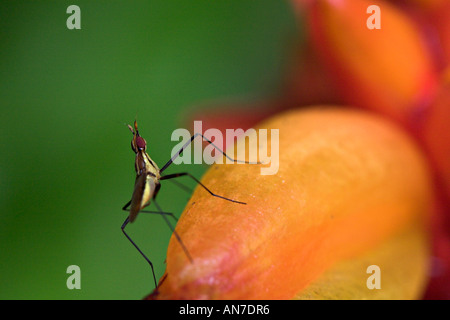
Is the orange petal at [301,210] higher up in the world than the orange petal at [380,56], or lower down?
lower down

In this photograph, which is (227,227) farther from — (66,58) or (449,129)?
(66,58)

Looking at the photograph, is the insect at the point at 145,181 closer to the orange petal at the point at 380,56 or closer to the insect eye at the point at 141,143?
the insect eye at the point at 141,143

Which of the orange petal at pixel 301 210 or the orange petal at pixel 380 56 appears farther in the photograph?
the orange petal at pixel 380 56

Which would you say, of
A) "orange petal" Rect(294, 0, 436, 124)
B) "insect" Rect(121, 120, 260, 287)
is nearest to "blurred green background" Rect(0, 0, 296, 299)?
"insect" Rect(121, 120, 260, 287)

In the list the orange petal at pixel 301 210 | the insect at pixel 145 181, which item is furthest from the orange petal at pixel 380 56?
the insect at pixel 145 181

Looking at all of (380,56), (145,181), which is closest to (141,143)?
(145,181)
